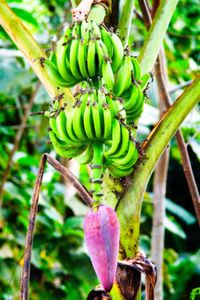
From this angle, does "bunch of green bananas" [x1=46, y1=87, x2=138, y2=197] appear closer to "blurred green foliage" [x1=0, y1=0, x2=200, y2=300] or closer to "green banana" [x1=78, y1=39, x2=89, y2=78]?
"green banana" [x1=78, y1=39, x2=89, y2=78]

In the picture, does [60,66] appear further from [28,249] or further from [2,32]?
[2,32]

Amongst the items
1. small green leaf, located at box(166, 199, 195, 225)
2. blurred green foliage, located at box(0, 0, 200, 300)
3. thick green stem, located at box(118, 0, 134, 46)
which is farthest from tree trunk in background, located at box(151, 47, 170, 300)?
small green leaf, located at box(166, 199, 195, 225)

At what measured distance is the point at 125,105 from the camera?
78 centimetres

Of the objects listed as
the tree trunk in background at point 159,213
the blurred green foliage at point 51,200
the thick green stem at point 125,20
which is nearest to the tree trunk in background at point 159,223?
the tree trunk in background at point 159,213

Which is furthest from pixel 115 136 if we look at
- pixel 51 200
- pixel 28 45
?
pixel 51 200

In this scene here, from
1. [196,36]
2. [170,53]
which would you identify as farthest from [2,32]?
[196,36]

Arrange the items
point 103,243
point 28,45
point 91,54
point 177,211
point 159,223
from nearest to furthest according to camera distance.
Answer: point 103,243
point 91,54
point 28,45
point 159,223
point 177,211

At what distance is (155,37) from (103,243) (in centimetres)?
40

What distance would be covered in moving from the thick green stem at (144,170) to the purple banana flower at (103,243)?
4.1 inches

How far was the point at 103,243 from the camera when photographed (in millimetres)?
645

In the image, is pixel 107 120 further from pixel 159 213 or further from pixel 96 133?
pixel 159 213

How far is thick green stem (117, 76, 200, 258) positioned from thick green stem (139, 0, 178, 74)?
11 centimetres

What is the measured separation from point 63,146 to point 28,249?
16cm

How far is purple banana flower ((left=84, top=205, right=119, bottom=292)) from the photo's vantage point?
64 centimetres
